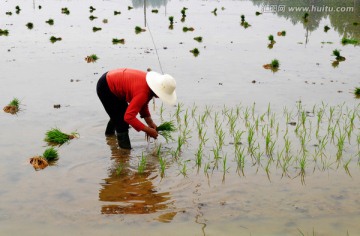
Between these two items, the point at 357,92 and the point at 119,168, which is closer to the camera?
the point at 119,168

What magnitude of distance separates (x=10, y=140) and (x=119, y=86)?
214cm

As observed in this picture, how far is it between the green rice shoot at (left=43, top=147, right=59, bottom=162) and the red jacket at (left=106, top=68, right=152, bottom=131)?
117 cm

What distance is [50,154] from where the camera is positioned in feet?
19.5

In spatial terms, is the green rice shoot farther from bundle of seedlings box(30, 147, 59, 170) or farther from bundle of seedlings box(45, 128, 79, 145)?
bundle of seedlings box(45, 128, 79, 145)

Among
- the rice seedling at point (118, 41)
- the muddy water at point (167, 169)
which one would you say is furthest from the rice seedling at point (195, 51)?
the rice seedling at point (118, 41)

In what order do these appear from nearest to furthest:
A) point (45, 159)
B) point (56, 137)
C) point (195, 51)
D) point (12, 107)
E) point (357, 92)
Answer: point (45, 159)
point (56, 137)
point (12, 107)
point (357, 92)
point (195, 51)

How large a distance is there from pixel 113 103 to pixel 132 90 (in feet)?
2.09

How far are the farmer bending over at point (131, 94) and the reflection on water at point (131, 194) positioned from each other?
587mm

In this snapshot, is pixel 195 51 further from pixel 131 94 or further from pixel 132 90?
pixel 132 90

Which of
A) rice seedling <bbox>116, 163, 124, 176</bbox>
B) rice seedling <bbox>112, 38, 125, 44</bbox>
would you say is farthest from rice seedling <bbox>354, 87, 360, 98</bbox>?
rice seedling <bbox>112, 38, 125, 44</bbox>

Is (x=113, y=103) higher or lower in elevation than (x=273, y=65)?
higher

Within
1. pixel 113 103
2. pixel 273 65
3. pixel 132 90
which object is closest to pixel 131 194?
pixel 132 90

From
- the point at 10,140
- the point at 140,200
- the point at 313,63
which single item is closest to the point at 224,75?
the point at 313,63

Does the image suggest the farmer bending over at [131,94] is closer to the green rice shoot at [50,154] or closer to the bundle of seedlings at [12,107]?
the green rice shoot at [50,154]
